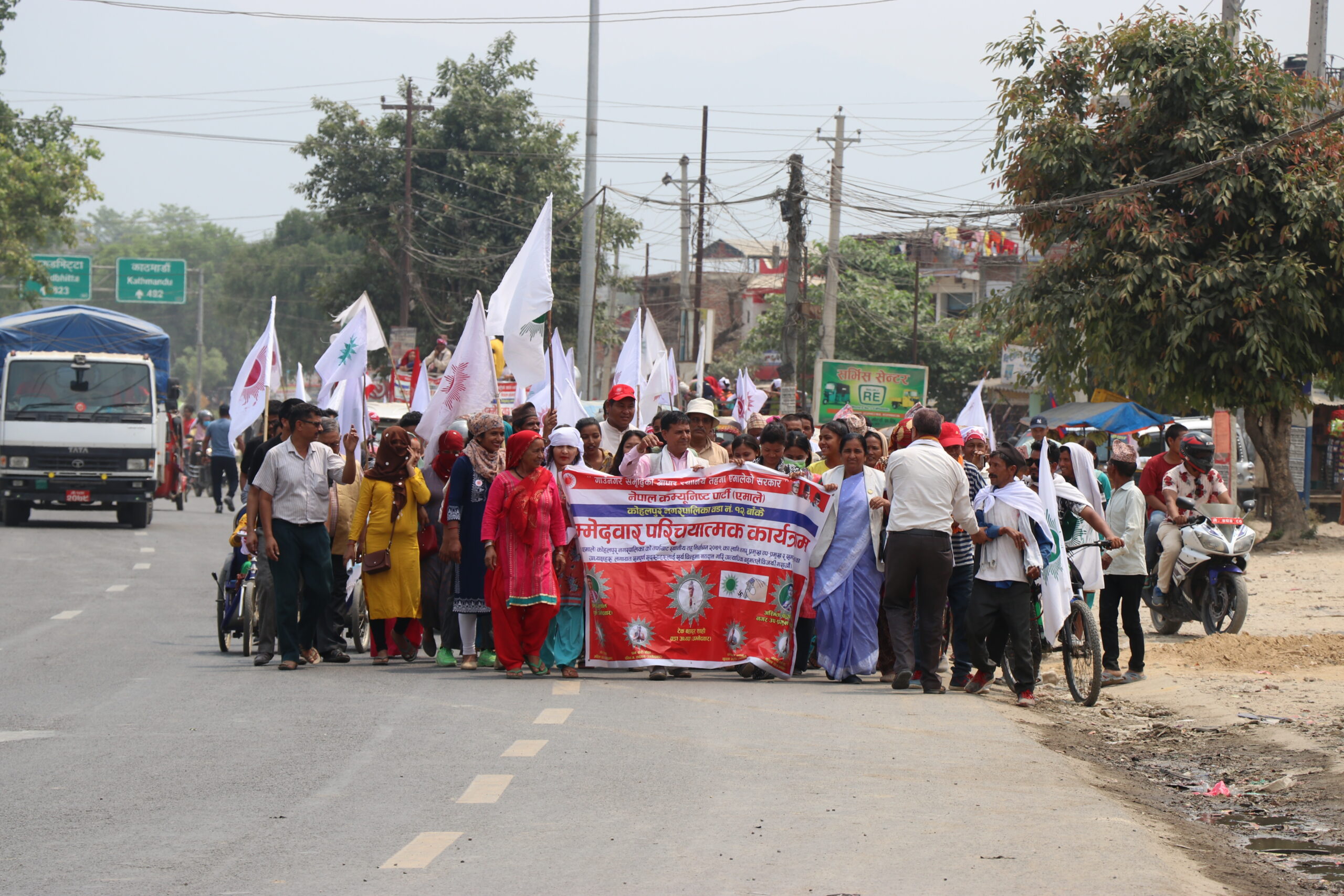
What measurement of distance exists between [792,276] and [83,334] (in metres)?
13.3

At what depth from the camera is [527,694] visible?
30.3ft

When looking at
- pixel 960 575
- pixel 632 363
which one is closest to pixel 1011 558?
pixel 960 575

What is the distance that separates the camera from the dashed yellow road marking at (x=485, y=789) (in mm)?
6328

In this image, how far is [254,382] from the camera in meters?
15.5

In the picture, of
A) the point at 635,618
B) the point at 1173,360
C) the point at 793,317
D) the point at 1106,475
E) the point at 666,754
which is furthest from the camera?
the point at 793,317

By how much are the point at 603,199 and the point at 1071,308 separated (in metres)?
20.0

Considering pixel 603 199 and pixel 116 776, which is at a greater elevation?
pixel 603 199

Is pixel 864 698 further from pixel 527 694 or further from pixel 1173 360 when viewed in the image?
pixel 1173 360

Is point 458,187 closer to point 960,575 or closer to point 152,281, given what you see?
point 152,281

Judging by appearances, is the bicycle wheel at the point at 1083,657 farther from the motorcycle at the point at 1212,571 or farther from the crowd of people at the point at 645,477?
the motorcycle at the point at 1212,571

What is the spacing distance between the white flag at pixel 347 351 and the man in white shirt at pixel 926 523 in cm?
583

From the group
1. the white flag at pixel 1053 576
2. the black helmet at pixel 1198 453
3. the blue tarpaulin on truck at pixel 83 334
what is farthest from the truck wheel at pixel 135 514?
the white flag at pixel 1053 576

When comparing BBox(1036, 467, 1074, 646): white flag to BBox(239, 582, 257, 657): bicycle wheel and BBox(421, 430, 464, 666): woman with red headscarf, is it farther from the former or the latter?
BBox(239, 582, 257, 657): bicycle wheel

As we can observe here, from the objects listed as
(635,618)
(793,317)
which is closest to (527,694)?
(635,618)
